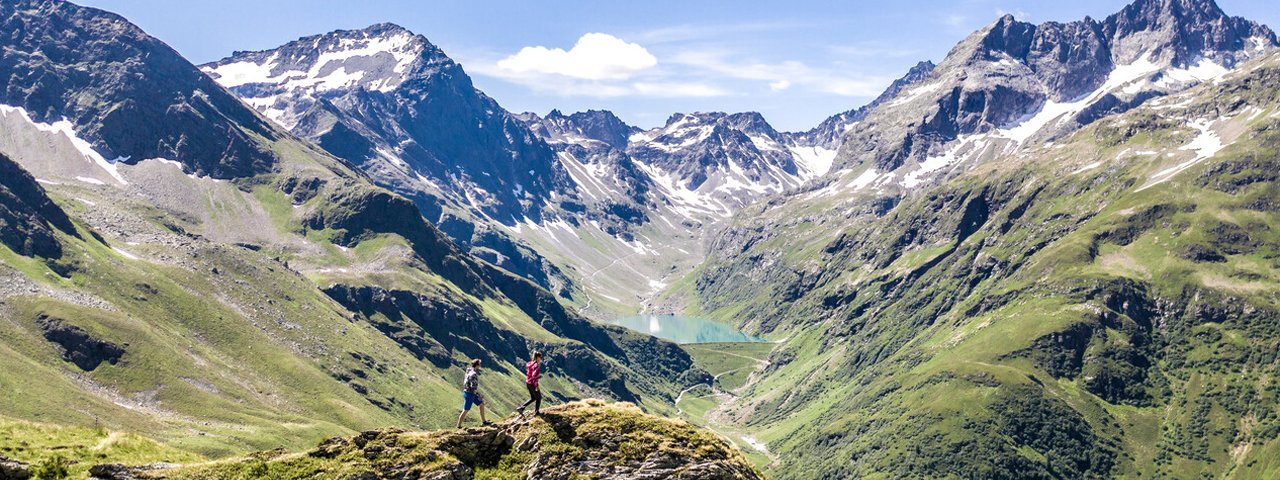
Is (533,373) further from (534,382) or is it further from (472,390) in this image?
(472,390)

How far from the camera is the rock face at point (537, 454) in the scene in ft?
157

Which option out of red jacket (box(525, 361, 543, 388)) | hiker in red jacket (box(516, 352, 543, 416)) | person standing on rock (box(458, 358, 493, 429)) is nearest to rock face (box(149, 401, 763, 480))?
hiker in red jacket (box(516, 352, 543, 416))

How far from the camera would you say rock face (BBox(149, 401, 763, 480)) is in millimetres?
47806

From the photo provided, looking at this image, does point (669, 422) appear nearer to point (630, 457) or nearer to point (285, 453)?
point (630, 457)

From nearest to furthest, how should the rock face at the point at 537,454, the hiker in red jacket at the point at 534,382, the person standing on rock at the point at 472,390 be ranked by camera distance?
the rock face at the point at 537,454 → the hiker in red jacket at the point at 534,382 → the person standing on rock at the point at 472,390

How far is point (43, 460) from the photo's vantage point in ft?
160

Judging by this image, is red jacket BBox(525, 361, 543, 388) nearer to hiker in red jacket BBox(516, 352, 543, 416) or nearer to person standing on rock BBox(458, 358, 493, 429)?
hiker in red jacket BBox(516, 352, 543, 416)

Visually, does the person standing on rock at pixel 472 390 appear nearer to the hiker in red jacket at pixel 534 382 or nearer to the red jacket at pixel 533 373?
the hiker in red jacket at pixel 534 382

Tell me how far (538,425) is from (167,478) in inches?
782

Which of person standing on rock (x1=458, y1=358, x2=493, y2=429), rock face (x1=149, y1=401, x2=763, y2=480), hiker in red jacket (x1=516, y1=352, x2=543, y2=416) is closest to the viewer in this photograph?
rock face (x1=149, y1=401, x2=763, y2=480)

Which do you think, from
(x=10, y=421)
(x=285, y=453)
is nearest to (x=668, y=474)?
(x=285, y=453)

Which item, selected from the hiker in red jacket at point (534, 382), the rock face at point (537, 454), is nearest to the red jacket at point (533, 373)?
the hiker in red jacket at point (534, 382)

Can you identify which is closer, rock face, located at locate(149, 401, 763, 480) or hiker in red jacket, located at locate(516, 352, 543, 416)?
rock face, located at locate(149, 401, 763, 480)

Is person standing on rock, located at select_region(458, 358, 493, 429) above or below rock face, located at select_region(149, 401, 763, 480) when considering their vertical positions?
above
